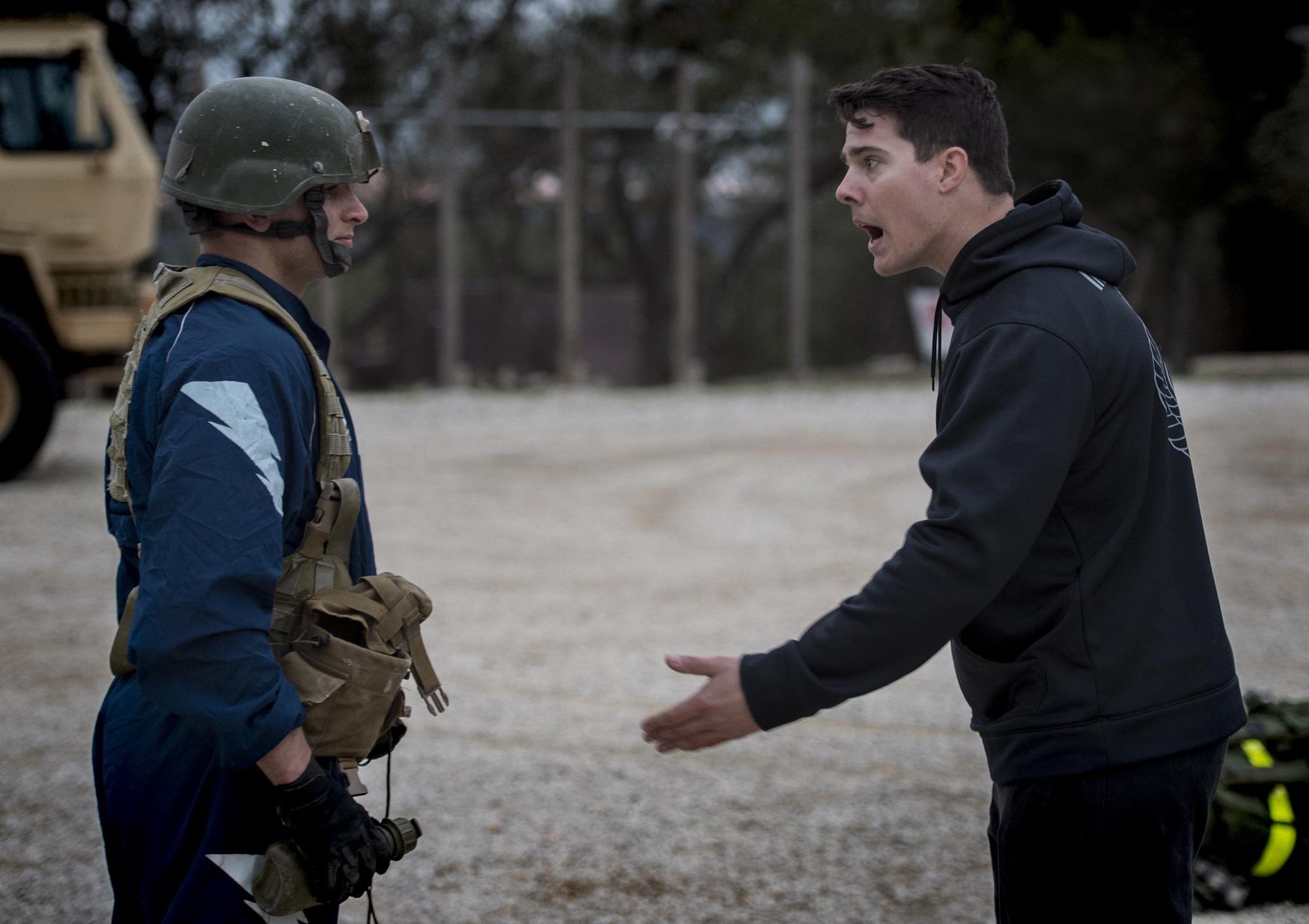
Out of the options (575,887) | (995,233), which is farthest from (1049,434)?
(575,887)

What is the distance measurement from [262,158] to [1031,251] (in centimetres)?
128

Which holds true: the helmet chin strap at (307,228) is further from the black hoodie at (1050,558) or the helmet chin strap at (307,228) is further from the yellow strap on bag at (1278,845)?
the yellow strap on bag at (1278,845)

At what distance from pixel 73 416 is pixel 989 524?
1667 centimetres

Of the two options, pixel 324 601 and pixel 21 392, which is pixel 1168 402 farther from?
pixel 21 392

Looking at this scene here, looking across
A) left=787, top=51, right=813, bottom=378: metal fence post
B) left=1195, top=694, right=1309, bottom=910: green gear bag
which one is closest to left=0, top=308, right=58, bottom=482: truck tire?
left=1195, top=694, right=1309, bottom=910: green gear bag

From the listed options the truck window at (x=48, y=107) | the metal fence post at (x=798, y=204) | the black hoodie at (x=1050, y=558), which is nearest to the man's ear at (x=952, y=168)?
the black hoodie at (x=1050, y=558)

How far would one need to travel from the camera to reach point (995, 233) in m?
2.22

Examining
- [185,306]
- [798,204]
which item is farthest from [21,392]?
[798,204]

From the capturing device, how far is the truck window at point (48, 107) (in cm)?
1195

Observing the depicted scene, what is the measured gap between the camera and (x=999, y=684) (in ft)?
7.22

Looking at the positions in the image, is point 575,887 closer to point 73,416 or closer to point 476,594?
point 476,594

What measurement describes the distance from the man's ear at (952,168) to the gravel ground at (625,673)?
2346 millimetres

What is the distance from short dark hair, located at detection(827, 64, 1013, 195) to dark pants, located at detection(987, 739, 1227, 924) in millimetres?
993

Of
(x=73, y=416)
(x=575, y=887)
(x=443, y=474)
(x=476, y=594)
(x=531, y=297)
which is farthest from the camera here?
(x=531, y=297)
